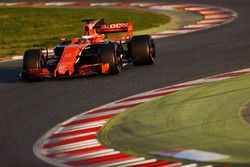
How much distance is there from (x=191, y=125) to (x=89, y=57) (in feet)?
23.4

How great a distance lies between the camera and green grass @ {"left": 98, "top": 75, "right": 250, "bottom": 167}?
1407 centimetres

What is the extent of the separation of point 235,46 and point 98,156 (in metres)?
12.4

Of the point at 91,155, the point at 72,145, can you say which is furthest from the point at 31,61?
the point at 91,155

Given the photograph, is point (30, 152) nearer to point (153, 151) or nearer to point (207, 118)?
point (153, 151)

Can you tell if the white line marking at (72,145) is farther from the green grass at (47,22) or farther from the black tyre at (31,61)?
the green grass at (47,22)

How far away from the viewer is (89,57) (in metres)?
22.5

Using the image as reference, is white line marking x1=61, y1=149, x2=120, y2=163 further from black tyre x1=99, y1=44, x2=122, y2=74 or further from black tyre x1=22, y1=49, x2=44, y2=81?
black tyre x1=22, y1=49, x2=44, y2=81

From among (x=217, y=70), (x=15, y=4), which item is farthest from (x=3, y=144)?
(x=15, y=4)

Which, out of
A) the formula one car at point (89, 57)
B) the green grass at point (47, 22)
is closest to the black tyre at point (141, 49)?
the formula one car at point (89, 57)

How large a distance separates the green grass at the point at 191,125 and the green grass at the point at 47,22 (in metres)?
11.1

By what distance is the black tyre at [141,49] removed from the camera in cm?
2309

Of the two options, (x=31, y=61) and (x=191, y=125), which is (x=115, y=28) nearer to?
(x=31, y=61)

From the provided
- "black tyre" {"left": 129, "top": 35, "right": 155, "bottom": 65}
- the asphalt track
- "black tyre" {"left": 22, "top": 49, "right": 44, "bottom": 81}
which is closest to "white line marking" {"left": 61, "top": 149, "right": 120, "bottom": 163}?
the asphalt track

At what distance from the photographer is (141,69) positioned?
23109 mm
